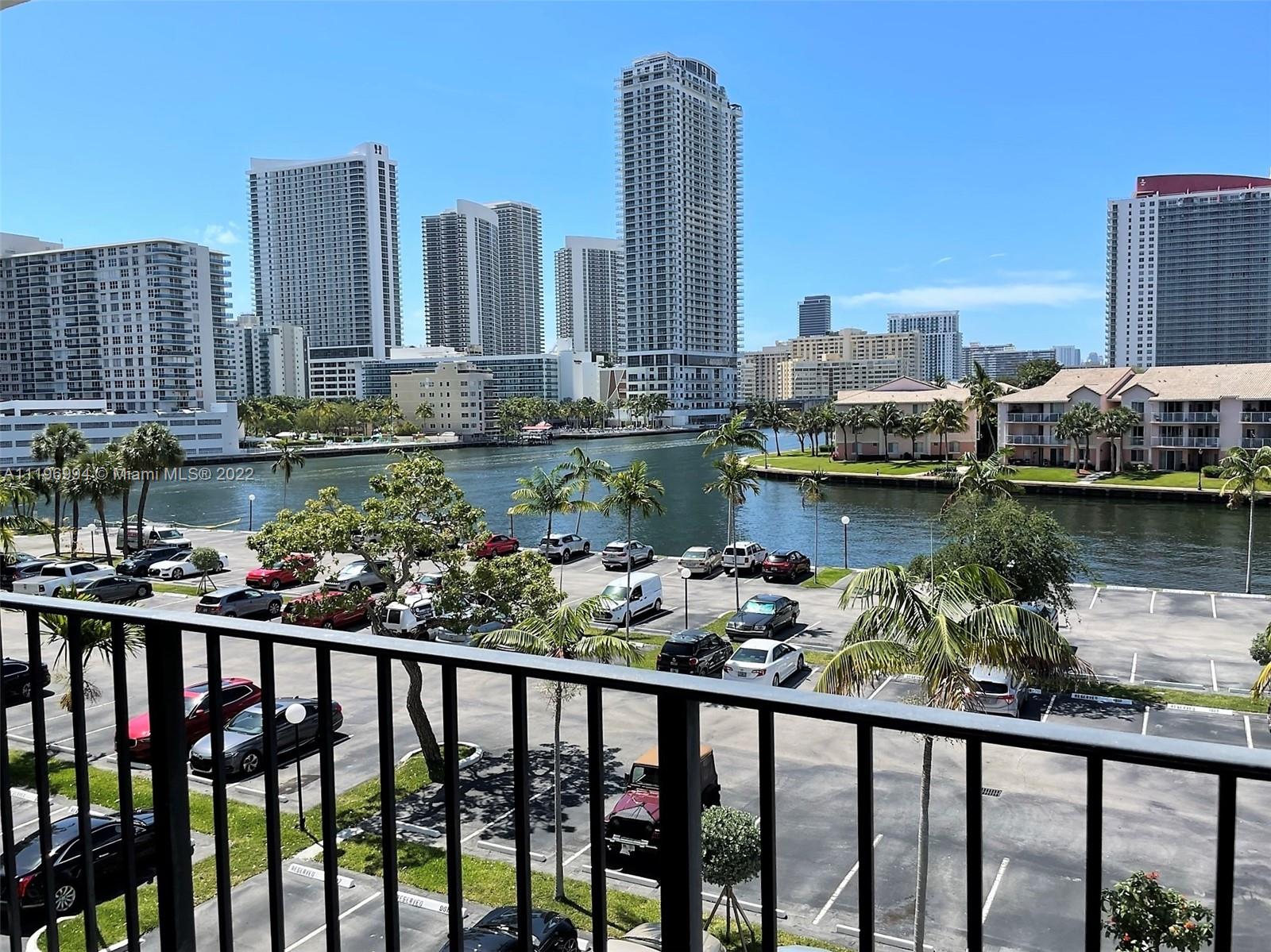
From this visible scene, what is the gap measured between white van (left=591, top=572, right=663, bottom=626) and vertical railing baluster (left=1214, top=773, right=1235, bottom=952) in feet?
67.9

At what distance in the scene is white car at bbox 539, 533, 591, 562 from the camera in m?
33.2

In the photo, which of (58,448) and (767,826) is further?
(58,448)

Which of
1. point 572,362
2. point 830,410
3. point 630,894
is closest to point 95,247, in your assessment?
point 572,362

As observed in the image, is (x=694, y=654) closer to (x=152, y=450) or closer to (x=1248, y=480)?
(x=1248, y=480)

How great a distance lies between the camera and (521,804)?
167 centimetres

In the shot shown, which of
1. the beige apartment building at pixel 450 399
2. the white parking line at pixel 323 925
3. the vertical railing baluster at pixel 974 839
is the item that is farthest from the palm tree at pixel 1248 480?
the beige apartment building at pixel 450 399

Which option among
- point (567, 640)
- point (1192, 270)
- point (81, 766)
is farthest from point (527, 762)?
point (1192, 270)

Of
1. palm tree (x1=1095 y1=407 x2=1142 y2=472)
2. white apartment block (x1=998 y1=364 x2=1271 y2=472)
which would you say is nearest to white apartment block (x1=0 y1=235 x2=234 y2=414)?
white apartment block (x1=998 y1=364 x2=1271 y2=472)

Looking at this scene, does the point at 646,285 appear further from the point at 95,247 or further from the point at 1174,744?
the point at 1174,744

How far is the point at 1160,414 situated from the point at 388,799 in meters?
66.3

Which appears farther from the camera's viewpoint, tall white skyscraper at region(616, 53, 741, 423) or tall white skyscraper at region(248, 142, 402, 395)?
tall white skyscraper at region(248, 142, 402, 395)

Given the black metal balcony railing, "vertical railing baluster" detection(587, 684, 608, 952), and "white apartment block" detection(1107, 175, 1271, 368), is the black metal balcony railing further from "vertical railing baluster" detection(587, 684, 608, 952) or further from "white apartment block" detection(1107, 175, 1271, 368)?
"white apartment block" detection(1107, 175, 1271, 368)

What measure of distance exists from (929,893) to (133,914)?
881cm

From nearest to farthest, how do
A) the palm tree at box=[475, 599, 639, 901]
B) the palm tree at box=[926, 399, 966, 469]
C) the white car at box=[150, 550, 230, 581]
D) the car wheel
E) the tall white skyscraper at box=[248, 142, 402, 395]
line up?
the car wheel
the palm tree at box=[475, 599, 639, 901]
the white car at box=[150, 550, 230, 581]
the palm tree at box=[926, 399, 966, 469]
the tall white skyscraper at box=[248, 142, 402, 395]
